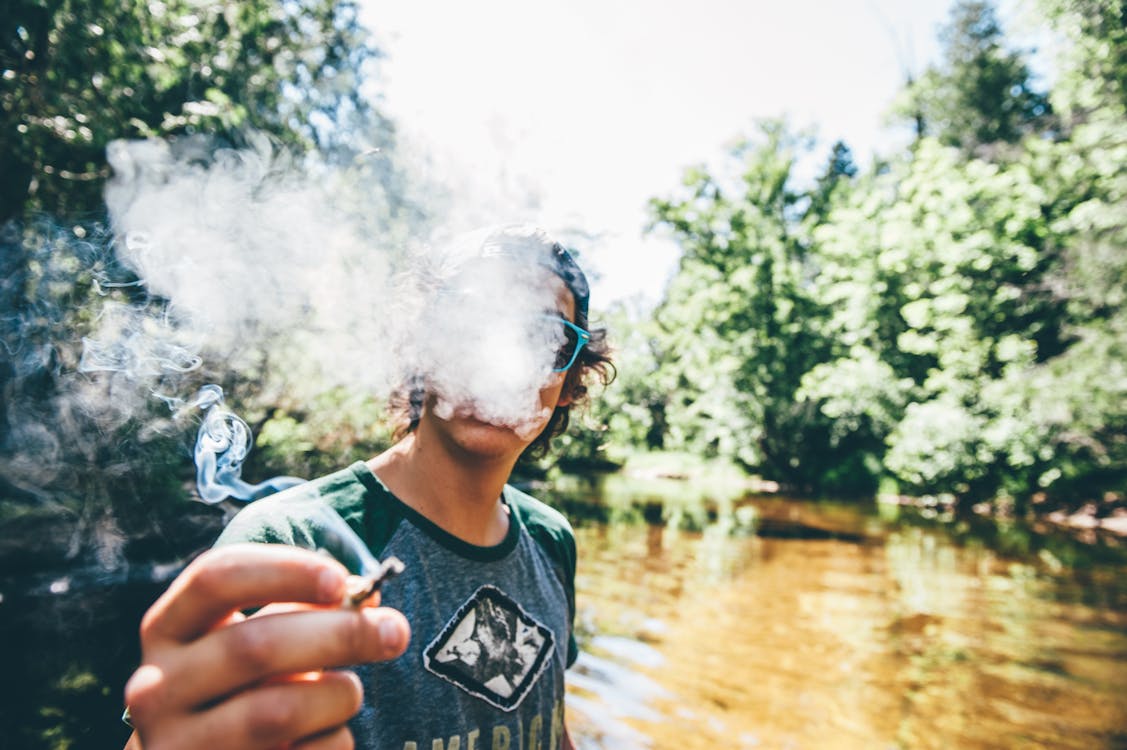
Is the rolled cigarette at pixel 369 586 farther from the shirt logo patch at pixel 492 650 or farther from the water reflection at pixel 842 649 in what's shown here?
the water reflection at pixel 842 649

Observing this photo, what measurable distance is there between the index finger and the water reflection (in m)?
4.40

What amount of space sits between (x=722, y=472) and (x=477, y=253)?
2930 cm

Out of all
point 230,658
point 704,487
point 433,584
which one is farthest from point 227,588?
point 704,487

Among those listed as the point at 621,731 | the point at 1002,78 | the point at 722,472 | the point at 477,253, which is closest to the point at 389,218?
the point at 621,731

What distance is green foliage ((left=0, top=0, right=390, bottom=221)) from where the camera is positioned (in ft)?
20.1

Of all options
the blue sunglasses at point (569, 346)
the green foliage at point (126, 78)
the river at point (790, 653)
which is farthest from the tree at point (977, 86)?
the blue sunglasses at point (569, 346)

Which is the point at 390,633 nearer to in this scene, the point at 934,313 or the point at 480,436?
the point at 480,436

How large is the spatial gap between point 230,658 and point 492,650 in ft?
3.32

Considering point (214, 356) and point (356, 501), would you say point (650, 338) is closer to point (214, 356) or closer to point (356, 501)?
point (214, 356)

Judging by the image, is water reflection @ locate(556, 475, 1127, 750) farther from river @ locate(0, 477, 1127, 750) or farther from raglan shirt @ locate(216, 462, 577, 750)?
raglan shirt @ locate(216, 462, 577, 750)

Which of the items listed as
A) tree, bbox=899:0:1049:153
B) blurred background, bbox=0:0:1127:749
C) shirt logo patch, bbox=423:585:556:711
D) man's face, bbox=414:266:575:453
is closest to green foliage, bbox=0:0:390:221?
blurred background, bbox=0:0:1127:749

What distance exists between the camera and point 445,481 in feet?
5.46

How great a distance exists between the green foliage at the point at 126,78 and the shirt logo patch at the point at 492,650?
6.97m

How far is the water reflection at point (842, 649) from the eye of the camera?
4.78m
